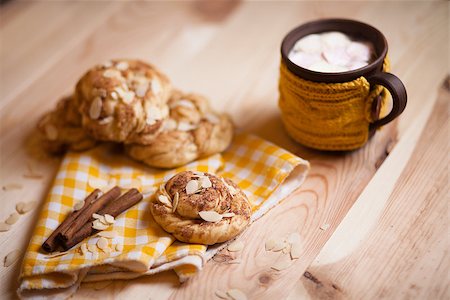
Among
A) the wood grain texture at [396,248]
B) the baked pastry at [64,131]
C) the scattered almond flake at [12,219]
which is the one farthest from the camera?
the baked pastry at [64,131]

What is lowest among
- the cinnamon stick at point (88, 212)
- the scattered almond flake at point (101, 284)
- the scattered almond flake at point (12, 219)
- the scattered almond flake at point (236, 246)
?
the scattered almond flake at point (101, 284)

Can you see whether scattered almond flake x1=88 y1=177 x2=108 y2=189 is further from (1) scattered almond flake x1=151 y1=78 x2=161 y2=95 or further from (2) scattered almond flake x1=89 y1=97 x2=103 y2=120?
(1) scattered almond flake x1=151 y1=78 x2=161 y2=95

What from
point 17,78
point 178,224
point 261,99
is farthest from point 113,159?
point 17,78

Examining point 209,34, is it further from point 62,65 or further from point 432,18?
point 432,18

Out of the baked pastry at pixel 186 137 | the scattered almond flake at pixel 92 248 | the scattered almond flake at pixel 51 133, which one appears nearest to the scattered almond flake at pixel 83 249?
the scattered almond flake at pixel 92 248

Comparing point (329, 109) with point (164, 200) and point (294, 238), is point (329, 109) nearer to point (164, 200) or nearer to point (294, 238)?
point (294, 238)

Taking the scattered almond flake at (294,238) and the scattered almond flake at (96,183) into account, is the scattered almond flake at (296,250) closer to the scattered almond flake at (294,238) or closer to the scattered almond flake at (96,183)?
the scattered almond flake at (294,238)

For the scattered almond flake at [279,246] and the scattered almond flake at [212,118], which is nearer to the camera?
the scattered almond flake at [279,246]

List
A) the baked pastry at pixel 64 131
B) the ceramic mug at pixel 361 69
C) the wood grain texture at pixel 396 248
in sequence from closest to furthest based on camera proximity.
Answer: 1. the wood grain texture at pixel 396 248
2. the ceramic mug at pixel 361 69
3. the baked pastry at pixel 64 131
